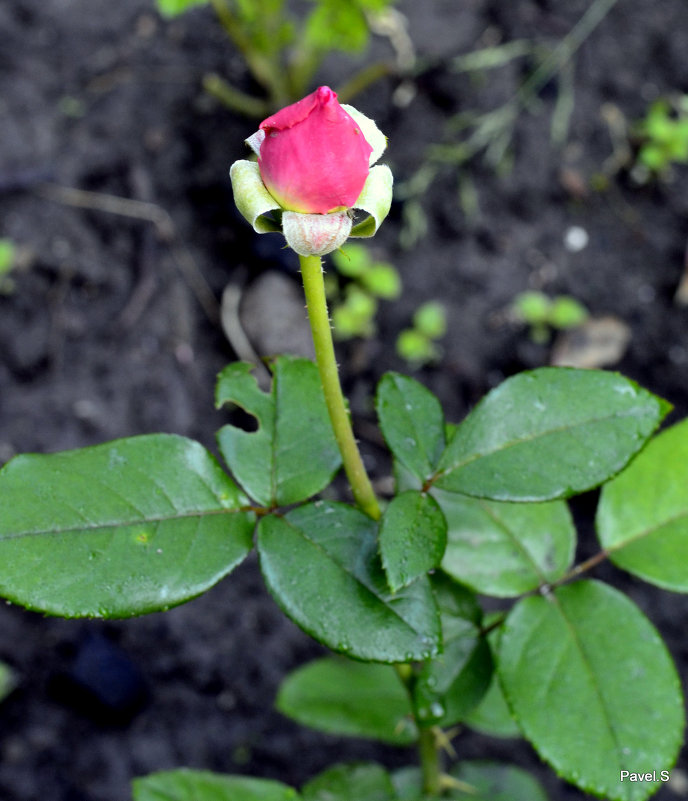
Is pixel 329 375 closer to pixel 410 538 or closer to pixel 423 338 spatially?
pixel 410 538

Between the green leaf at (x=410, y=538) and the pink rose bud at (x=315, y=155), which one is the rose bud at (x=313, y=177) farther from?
the green leaf at (x=410, y=538)

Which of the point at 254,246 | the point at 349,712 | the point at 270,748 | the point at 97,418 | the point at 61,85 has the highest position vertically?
the point at 61,85

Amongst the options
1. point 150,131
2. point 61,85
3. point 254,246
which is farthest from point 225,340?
point 61,85

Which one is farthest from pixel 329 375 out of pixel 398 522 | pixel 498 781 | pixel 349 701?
pixel 498 781

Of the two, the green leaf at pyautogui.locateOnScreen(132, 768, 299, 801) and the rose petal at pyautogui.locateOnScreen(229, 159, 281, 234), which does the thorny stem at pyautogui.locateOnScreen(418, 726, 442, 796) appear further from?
the rose petal at pyautogui.locateOnScreen(229, 159, 281, 234)

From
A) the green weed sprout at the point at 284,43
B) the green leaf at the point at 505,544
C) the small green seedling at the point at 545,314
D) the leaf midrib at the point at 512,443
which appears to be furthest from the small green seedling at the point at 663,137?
the leaf midrib at the point at 512,443

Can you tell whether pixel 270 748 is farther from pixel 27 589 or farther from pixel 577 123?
pixel 577 123
